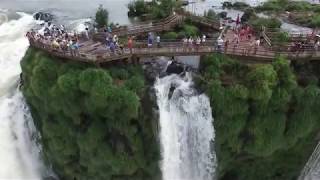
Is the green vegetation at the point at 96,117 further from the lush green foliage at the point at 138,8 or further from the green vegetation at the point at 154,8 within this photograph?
the lush green foliage at the point at 138,8

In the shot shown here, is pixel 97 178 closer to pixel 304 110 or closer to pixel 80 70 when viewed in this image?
pixel 80 70

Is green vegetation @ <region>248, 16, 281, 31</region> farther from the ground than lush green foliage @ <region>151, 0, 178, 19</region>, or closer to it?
closer to it

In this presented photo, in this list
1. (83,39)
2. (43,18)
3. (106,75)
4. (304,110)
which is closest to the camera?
(106,75)

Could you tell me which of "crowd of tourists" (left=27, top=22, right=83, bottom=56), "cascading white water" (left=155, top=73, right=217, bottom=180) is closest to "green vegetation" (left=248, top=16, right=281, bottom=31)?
"cascading white water" (left=155, top=73, right=217, bottom=180)

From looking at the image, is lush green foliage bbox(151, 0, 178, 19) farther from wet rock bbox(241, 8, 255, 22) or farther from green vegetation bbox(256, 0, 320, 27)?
green vegetation bbox(256, 0, 320, 27)

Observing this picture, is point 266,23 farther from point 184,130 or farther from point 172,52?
point 184,130

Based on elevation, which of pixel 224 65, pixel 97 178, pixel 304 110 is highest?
pixel 224 65

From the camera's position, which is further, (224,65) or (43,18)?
(43,18)

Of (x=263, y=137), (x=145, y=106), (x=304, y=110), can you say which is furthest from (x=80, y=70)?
(x=304, y=110)
